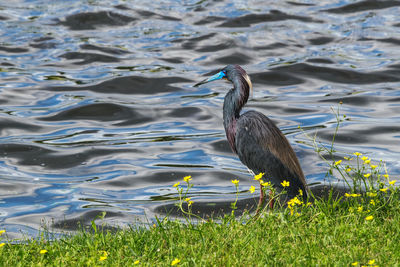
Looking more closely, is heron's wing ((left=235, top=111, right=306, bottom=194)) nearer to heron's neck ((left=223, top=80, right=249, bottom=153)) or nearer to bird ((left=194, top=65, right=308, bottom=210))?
bird ((left=194, top=65, right=308, bottom=210))

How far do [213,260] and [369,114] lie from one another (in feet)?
29.5

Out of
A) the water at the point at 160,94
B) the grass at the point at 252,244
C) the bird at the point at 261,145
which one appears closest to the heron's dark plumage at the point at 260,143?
the bird at the point at 261,145

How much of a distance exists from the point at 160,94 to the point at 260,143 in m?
8.24

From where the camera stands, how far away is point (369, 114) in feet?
44.7

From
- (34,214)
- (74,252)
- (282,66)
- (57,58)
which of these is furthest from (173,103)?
(74,252)

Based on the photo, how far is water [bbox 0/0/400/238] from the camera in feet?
33.0

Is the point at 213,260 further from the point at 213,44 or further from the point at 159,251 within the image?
the point at 213,44

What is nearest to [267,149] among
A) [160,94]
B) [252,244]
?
[252,244]

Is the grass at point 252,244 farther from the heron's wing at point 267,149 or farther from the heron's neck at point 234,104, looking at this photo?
the heron's neck at point 234,104

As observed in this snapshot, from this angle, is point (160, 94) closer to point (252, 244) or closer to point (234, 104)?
point (234, 104)

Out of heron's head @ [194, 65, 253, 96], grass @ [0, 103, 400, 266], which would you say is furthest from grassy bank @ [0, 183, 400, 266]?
heron's head @ [194, 65, 253, 96]

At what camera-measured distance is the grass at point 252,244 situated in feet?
17.3

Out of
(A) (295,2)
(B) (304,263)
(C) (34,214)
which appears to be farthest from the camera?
(A) (295,2)

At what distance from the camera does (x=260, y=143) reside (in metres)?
7.58
